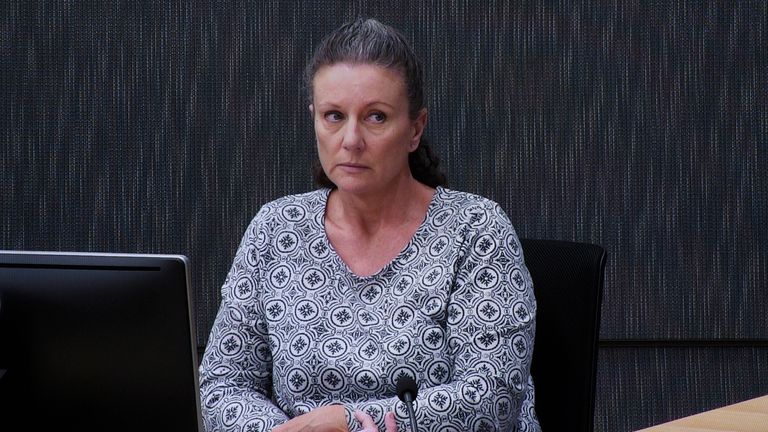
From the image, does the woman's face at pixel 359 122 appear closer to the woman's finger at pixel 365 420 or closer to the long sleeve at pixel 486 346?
the long sleeve at pixel 486 346

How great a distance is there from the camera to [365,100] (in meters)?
1.67

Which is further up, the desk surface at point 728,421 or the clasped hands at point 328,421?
the desk surface at point 728,421

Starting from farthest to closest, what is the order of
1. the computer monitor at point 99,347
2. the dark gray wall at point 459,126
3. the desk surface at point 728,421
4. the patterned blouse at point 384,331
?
the dark gray wall at point 459,126
the patterned blouse at point 384,331
the desk surface at point 728,421
the computer monitor at point 99,347

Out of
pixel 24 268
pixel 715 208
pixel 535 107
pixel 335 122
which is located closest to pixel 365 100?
pixel 335 122

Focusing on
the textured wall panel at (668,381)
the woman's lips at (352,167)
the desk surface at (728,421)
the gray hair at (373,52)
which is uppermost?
the gray hair at (373,52)

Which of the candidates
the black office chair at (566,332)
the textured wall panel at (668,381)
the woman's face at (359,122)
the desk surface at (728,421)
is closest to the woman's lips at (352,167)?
the woman's face at (359,122)

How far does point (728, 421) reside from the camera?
127cm

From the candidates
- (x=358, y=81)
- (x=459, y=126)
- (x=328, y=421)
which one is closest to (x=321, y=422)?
(x=328, y=421)

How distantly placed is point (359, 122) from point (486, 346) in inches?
17.1

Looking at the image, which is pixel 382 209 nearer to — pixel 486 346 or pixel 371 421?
pixel 486 346

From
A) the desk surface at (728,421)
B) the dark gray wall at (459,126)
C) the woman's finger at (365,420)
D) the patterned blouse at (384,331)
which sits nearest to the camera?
the desk surface at (728,421)

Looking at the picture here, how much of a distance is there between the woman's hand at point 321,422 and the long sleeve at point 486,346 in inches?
1.3

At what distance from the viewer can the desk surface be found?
1.22 metres

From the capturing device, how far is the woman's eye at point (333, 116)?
1687 millimetres
